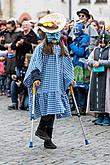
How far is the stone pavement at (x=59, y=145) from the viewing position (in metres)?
8.12

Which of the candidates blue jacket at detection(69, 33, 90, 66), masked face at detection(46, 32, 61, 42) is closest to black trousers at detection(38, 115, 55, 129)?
masked face at detection(46, 32, 61, 42)

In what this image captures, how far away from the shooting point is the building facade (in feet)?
126

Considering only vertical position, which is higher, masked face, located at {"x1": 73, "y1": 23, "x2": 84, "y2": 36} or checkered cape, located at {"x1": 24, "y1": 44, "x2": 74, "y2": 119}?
masked face, located at {"x1": 73, "y1": 23, "x2": 84, "y2": 36}

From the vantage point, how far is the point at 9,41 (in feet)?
50.9

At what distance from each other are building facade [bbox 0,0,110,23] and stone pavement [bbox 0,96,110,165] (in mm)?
26988

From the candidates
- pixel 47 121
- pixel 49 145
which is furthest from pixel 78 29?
pixel 49 145

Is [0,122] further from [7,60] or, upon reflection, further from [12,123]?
[7,60]

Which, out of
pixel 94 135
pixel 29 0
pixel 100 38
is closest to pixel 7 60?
pixel 100 38

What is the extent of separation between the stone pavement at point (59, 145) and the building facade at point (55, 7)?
26988 mm

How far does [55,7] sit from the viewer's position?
40.9m

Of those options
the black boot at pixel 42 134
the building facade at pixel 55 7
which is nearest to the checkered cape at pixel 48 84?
the black boot at pixel 42 134

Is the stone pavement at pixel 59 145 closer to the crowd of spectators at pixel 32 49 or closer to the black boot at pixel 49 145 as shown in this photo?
the black boot at pixel 49 145

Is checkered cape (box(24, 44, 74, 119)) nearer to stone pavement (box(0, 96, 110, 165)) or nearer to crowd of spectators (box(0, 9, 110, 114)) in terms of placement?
stone pavement (box(0, 96, 110, 165))

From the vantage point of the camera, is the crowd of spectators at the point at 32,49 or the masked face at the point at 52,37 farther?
the crowd of spectators at the point at 32,49
